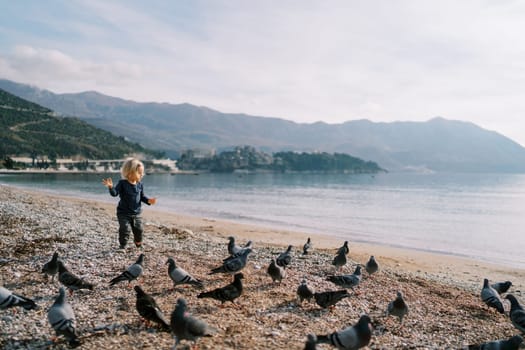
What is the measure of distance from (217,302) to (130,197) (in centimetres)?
534

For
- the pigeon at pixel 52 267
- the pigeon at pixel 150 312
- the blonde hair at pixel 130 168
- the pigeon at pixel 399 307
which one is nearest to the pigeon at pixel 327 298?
the pigeon at pixel 399 307

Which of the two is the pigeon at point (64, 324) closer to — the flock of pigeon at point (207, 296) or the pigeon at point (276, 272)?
the flock of pigeon at point (207, 296)

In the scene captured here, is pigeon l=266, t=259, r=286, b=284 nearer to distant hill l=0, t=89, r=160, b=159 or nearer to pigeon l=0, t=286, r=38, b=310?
pigeon l=0, t=286, r=38, b=310

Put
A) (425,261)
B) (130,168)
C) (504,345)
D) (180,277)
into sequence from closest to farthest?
(504,345), (180,277), (130,168), (425,261)

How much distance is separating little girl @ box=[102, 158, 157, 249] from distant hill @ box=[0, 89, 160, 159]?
445 feet

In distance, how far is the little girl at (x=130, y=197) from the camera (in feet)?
40.5

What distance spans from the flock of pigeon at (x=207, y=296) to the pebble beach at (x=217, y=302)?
221 millimetres

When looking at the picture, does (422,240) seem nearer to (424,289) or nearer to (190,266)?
(424,289)

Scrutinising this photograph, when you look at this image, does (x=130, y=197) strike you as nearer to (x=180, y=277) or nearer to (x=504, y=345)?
(x=180, y=277)

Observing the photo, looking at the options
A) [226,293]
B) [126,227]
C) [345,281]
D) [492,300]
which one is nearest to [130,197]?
[126,227]

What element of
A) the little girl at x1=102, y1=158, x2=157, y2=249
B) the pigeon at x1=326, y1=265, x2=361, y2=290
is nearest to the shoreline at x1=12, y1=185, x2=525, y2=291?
the pigeon at x1=326, y1=265, x2=361, y2=290

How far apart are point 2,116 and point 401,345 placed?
17415cm

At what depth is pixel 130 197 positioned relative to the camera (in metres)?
12.5

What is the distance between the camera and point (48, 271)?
9211 mm
